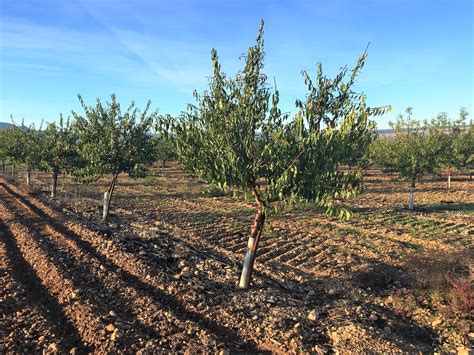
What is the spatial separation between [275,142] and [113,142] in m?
11.7

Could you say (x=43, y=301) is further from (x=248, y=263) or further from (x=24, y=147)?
(x=24, y=147)

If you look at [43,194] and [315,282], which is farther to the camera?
[43,194]

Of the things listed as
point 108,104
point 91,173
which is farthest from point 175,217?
point 108,104

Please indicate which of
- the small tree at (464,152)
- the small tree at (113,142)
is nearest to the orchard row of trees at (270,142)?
the small tree at (113,142)

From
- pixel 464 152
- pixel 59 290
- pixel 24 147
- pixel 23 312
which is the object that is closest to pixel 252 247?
pixel 59 290

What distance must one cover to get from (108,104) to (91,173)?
4.05m

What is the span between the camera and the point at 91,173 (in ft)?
57.7

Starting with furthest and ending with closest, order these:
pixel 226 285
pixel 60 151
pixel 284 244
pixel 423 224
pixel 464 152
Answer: pixel 464 152 → pixel 60 151 → pixel 423 224 → pixel 284 244 → pixel 226 285

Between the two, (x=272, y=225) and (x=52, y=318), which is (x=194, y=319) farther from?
(x=272, y=225)

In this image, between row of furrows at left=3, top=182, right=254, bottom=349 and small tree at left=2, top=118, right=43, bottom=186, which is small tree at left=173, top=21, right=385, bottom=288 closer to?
row of furrows at left=3, top=182, right=254, bottom=349

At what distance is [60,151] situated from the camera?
24.3 meters

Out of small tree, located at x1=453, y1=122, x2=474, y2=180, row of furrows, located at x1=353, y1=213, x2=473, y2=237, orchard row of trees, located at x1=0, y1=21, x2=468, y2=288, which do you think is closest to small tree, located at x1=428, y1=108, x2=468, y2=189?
small tree, located at x1=453, y1=122, x2=474, y2=180

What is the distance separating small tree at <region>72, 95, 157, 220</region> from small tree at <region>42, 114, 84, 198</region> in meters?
6.39

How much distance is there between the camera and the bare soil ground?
7.11 meters
